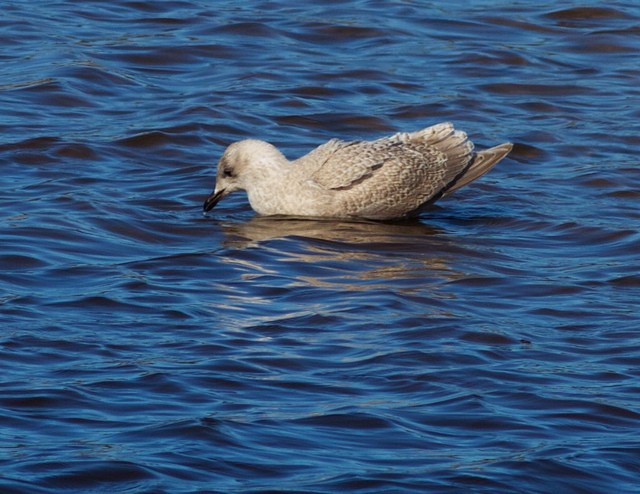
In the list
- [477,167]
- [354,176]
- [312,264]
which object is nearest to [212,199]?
[354,176]

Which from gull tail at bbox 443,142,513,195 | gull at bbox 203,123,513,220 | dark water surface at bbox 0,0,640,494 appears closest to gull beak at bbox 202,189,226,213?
gull at bbox 203,123,513,220

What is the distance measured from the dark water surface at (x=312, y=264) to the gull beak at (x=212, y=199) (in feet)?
0.36

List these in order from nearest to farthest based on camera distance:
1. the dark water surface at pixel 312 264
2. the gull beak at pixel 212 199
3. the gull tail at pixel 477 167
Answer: the dark water surface at pixel 312 264 < the gull beak at pixel 212 199 < the gull tail at pixel 477 167

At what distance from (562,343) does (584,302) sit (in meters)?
0.86

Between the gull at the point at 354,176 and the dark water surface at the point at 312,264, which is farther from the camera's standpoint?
the gull at the point at 354,176

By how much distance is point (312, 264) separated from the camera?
988 centimetres

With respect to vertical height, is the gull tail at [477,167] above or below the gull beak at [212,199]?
above

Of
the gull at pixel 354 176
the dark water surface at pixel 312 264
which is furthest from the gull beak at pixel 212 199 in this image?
the dark water surface at pixel 312 264

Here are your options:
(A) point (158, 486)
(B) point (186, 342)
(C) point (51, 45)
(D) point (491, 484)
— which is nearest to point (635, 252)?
(B) point (186, 342)

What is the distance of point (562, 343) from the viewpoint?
8.41 meters

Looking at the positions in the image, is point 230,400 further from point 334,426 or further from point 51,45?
point 51,45

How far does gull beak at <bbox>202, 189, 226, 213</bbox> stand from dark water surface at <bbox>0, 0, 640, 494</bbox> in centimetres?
11

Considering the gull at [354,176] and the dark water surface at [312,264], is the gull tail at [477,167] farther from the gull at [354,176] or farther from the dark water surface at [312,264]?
the dark water surface at [312,264]

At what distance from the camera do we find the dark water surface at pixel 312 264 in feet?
22.4
